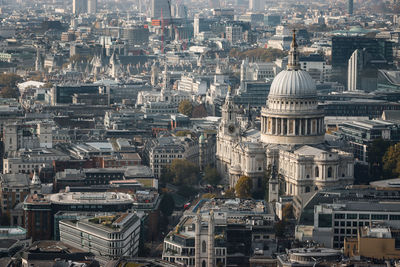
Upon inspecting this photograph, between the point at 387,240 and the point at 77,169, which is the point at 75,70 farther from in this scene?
the point at 387,240

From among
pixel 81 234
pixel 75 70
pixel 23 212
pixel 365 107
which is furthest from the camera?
pixel 75 70

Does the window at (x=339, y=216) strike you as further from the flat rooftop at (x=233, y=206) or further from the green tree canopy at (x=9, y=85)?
the green tree canopy at (x=9, y=85)

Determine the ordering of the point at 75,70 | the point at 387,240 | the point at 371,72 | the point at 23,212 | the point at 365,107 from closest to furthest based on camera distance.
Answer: the point at 387,240
the point at 23,212
the point at 365,107
the point at 371,72
the point at 75,70

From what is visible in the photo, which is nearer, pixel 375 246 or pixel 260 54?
pixel 375 246

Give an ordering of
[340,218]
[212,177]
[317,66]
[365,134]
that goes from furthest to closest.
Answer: [317,66]
[365,134]
[212,177]
[340,218]

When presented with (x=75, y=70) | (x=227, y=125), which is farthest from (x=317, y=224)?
(x=75, y=70)

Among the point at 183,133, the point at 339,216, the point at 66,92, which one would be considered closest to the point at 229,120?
the point at 183,133

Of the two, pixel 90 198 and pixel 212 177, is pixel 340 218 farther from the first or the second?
pixel 212 177
